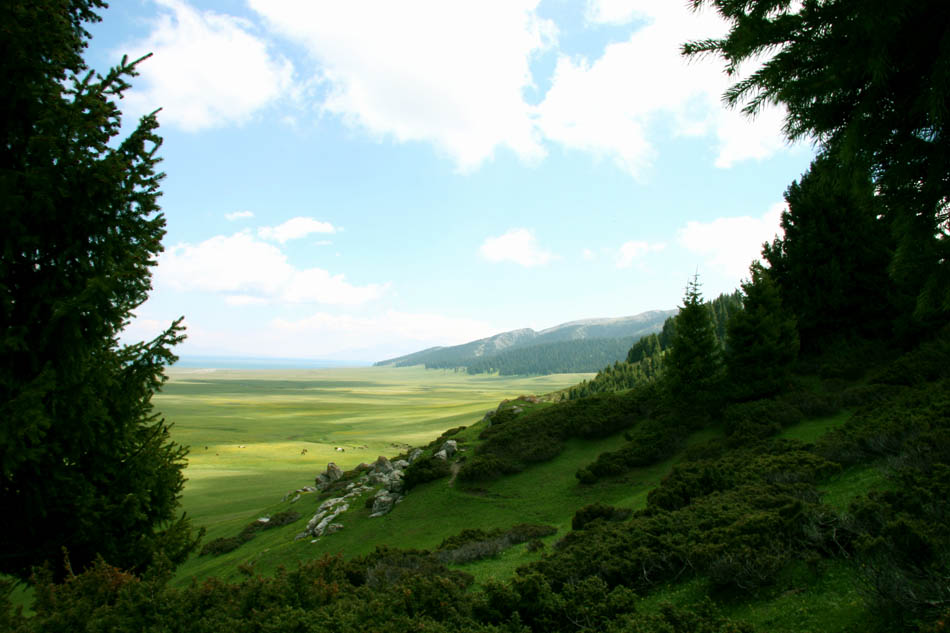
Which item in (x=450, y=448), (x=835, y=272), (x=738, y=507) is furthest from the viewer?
(x=450, y=448)

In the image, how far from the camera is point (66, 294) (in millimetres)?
6652

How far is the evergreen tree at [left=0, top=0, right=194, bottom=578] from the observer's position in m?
6.00

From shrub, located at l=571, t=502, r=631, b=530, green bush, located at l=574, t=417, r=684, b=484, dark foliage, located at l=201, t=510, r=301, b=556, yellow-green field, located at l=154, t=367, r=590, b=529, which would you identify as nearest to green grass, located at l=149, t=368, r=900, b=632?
yellow-green field, located at l=154, t=367, r=590, b=529

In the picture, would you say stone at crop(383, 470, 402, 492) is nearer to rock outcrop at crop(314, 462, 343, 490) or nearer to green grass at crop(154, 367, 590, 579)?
green grass at crop(154, 367, 590, 579)

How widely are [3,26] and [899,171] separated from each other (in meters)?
10.5

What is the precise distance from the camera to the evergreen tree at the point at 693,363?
24922mm

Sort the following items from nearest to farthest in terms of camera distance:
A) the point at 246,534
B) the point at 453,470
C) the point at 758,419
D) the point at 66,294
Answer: the point at 66,294, the point at 758,419, the point at 246,534, the point at 453,470

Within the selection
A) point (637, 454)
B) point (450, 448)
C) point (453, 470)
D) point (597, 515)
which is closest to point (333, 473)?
point (450, 448)

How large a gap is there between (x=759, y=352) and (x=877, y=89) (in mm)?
23311

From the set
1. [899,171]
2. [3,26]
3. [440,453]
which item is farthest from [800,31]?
[440,453]

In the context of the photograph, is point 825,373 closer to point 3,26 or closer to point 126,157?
point 126,157

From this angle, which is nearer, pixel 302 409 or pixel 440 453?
pixel 440 453

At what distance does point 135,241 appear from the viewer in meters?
7.30

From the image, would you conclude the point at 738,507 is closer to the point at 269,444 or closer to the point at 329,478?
the point at 329,478
